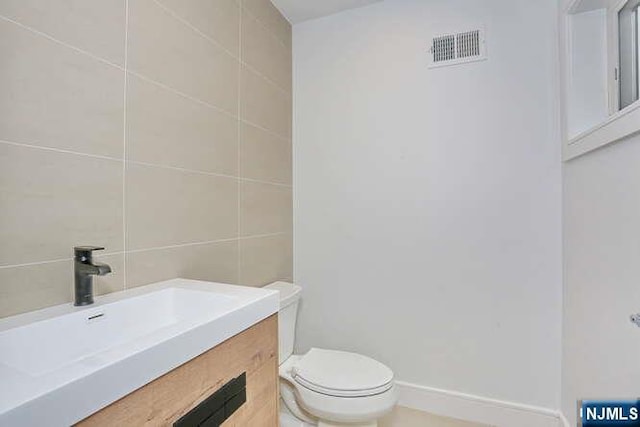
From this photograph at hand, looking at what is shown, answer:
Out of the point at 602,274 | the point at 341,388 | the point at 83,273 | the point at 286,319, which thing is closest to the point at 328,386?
the point at 341,388

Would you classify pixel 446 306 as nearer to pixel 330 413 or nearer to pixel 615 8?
pixel 330 413

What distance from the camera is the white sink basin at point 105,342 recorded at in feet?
1.59

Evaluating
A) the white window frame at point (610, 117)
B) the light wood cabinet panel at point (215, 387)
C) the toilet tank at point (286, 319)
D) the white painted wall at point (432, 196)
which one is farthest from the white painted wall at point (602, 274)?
the toilet tank at point (286, 319)

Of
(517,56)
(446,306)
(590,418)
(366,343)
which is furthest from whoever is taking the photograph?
(366,343)

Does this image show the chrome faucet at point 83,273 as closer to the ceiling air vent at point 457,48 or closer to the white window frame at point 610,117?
the white window frame at point 610,117

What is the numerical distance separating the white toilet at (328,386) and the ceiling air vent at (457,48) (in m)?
1.50

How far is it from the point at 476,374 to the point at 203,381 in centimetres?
155

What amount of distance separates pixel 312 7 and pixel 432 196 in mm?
1338

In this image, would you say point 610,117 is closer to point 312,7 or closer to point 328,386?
point 328,386

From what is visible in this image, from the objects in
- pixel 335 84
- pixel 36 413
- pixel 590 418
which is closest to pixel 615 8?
pixel 335 84

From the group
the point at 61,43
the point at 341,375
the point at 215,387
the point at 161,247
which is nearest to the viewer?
the point at 215,387

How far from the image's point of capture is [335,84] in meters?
2.02

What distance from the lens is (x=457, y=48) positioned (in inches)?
68.9

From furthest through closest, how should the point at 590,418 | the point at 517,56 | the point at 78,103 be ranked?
the point at 517,56, the point at 590,418, the point at 78,103
